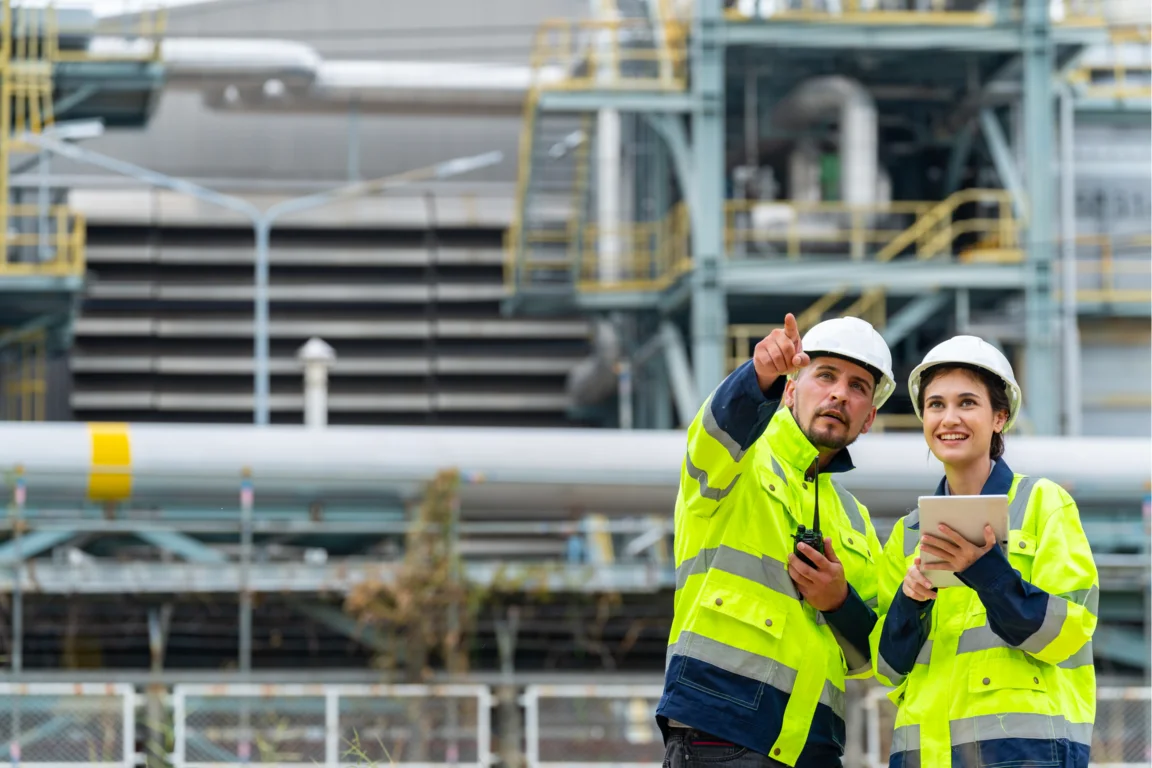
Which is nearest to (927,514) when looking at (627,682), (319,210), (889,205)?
(627,682)

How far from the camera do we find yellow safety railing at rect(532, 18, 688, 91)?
21.3 metres

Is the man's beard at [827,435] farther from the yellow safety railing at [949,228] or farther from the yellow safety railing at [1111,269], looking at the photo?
the yellow safety railing at [1111,269]

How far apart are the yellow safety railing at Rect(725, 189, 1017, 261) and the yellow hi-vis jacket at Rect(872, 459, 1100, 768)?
675 inches

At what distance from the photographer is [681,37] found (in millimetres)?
21594

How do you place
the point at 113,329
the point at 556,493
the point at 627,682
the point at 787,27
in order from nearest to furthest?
the point at 627,682
the point at 556,493
the point at 787,27
the point at 113,329

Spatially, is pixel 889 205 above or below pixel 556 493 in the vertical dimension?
above

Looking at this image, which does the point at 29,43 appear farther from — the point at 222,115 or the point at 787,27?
the point at 787,27

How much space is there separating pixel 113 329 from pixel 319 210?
13.3ft

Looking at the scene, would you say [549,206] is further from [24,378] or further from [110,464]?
[110,464]

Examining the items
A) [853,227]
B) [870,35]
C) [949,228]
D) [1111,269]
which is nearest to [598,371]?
[853,227]

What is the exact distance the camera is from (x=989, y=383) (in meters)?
4.07

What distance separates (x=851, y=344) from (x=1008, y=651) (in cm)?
86

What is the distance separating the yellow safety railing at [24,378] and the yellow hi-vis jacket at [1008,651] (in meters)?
22.9

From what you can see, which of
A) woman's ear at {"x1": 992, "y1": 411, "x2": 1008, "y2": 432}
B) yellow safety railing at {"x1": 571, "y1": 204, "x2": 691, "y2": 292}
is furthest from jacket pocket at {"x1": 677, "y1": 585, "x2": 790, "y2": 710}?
yellow safety railing at {"x1": 571, "y1": 204, "x2": 691, "y2": 292}
